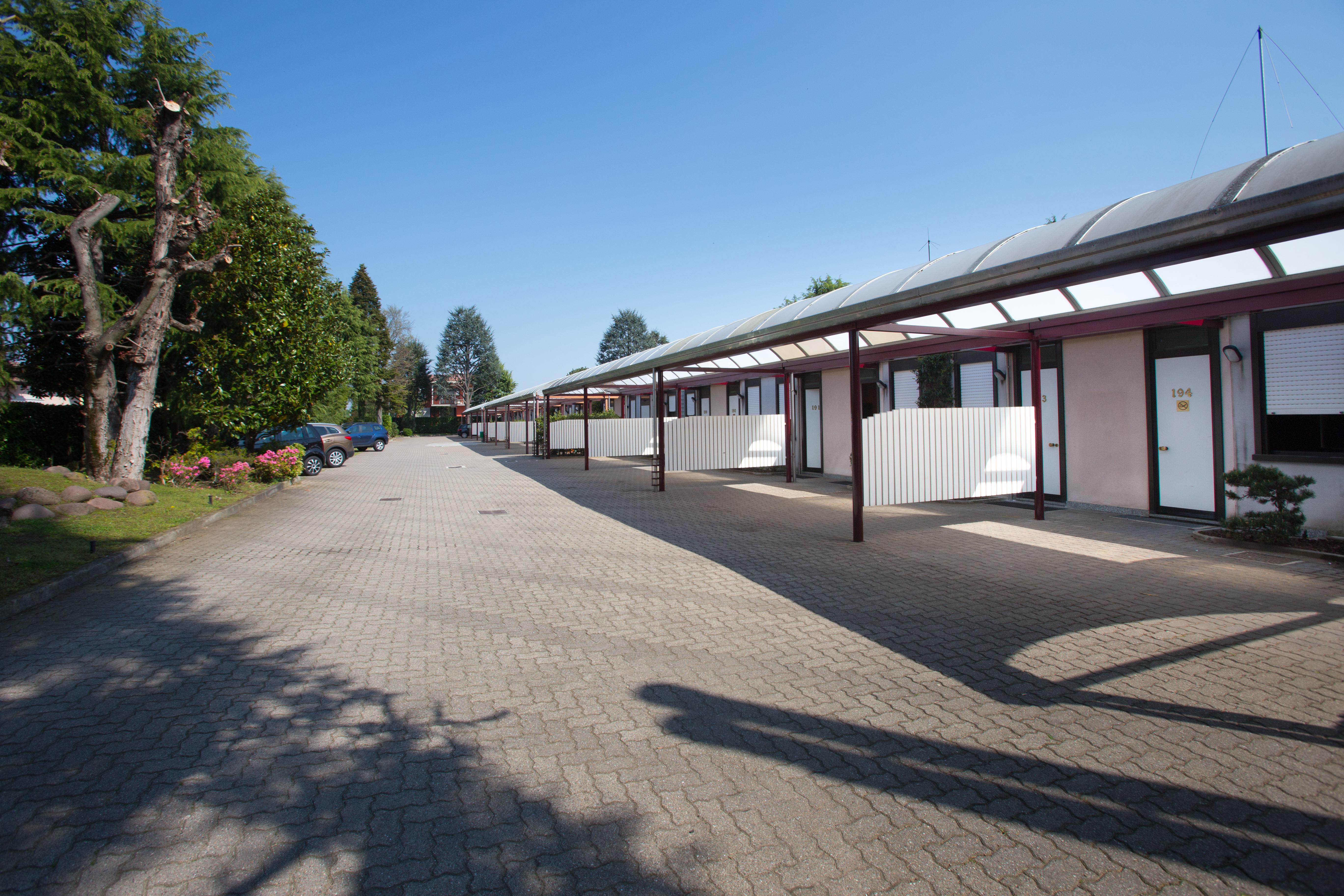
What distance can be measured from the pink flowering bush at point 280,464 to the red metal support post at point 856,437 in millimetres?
14501

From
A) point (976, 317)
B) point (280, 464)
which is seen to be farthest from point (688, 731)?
point (280, 464)

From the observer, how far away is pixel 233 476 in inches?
579

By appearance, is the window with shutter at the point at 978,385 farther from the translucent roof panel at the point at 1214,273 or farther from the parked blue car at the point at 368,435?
the parked blue car at the point at 368,435

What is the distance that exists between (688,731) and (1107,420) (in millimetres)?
10097

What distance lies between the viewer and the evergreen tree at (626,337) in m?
110

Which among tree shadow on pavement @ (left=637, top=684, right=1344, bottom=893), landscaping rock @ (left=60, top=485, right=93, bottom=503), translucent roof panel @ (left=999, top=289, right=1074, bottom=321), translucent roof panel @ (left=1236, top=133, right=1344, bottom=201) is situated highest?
translucent roof panel @ (left=1236, top=133, right=1344, bottom=201)

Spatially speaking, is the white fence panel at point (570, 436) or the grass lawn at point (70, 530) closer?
the grass lawn at point (70, 530)

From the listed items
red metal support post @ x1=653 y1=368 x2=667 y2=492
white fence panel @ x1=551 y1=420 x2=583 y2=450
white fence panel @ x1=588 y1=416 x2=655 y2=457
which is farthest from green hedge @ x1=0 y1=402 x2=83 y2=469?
white fence panel @ x1=551 y1=420 x2=583 y2=450

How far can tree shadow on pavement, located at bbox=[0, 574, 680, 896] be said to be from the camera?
2.54 meters

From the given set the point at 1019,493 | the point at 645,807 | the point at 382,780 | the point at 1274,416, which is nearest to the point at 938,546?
the point at 1019,493

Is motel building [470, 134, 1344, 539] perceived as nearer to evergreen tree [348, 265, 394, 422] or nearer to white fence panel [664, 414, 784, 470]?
white fence panel [664, 414, 784, 470]

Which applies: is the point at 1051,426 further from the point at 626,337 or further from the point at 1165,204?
the point at 626,337

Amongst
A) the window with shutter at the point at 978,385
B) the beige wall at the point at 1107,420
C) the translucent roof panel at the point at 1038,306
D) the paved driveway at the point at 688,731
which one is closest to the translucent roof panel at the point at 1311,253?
the translucent roof panel at the point at 1038,306

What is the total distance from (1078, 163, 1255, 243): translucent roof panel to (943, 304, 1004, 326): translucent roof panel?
294cm
